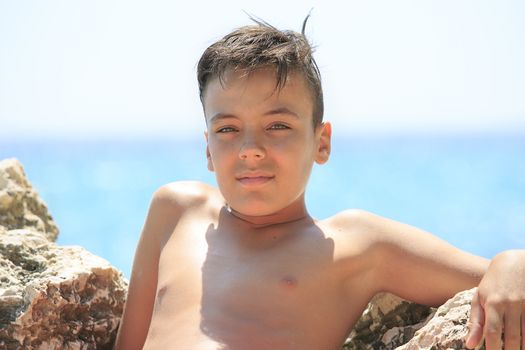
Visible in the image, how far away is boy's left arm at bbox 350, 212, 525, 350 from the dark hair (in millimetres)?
427

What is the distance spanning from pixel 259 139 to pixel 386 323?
24.3 inches

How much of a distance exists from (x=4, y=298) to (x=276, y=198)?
0.76 meters

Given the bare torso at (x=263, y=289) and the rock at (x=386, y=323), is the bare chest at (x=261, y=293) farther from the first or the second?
the rock at (x=386, y=323)

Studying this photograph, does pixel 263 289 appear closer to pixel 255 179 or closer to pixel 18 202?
pixel 255 179

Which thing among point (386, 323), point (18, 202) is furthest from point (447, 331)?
point (18, 202)

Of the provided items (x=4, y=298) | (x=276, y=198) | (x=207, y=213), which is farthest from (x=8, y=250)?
(x=276, y=198)

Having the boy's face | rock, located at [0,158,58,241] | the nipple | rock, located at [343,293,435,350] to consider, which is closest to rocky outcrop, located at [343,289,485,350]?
rock, located at [343,293,435,350]

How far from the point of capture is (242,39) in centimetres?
218

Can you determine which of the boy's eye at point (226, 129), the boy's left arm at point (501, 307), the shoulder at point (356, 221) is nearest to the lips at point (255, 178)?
the boy's eye at point (226, 129)

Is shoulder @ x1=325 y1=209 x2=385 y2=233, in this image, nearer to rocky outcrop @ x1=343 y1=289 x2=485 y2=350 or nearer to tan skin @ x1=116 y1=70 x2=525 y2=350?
tan skin @ x1=116 y1=70 x2=525 y2=350

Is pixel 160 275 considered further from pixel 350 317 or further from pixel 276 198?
pixel 350 317

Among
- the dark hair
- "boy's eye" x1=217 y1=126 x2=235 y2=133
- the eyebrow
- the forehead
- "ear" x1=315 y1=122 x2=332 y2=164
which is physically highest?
the dark hair

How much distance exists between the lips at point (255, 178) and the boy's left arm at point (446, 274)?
0.28 m

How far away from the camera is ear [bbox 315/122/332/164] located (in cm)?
226
